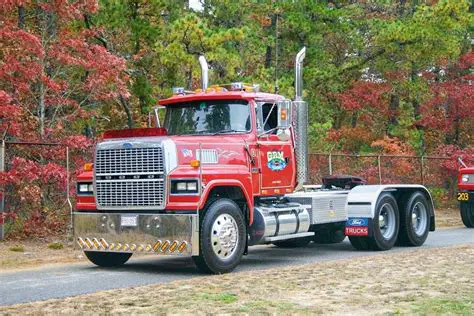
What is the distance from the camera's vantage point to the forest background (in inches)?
635

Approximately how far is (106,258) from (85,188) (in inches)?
50.4

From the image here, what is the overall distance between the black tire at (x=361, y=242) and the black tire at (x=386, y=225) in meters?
0.08

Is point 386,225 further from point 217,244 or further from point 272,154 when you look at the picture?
point 217,244

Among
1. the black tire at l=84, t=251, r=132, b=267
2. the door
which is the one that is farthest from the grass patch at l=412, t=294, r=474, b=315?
the black tire at l=84, t=251, r=132, b=267

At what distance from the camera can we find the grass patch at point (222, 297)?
844cm

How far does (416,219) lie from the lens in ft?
53.4

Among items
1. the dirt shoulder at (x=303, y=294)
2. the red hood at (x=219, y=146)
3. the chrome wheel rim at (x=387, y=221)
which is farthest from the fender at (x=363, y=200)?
the red hood at (x=219, y=146)

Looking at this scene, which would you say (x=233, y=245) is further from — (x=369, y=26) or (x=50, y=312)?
(x=369, y=26)

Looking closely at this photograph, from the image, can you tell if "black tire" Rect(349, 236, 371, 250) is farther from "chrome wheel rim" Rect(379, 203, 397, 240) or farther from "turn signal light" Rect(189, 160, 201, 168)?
"turn signal light" Rect(189, 160, 201, 168)

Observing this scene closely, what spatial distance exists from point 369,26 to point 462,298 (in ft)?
67.1

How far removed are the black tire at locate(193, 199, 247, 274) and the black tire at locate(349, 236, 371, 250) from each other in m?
3.81

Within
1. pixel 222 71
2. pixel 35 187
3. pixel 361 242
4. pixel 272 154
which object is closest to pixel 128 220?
pixel 272 154

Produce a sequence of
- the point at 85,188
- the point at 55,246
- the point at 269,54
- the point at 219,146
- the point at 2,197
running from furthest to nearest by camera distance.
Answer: the point at 269,54, the point at 2,197, the point at 55,246, the point at 85,188, the point at 219,146

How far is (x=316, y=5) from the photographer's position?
1016 inches
